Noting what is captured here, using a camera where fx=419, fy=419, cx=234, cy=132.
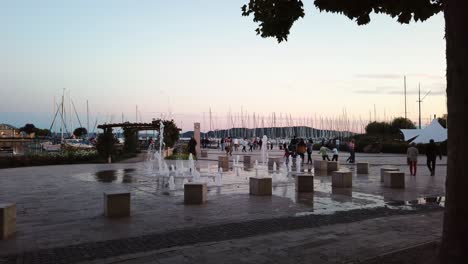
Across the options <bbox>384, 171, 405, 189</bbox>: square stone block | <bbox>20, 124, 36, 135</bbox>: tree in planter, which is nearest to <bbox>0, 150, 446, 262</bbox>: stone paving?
<bbox>384, 171, 405, 189</bbox>: square stone block

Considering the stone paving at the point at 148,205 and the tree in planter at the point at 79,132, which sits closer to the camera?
the stone paving at the point at 148,205

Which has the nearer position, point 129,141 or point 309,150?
point 309,150

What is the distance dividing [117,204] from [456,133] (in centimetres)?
724

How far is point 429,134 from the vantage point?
49312 millimetres

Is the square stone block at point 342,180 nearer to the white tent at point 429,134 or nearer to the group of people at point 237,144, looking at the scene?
the group of people at point 237,144

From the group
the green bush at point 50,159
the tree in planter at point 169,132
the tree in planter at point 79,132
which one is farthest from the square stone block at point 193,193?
the tree in planter at point 79,132

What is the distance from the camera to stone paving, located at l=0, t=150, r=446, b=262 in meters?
8.02

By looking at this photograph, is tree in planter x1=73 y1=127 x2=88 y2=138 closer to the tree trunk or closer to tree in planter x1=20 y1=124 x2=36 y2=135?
tree in planter x1=20 y1=124 x2=36 y2=135

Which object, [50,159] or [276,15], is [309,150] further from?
[276,15]

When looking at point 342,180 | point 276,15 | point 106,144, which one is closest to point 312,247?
point 276,15

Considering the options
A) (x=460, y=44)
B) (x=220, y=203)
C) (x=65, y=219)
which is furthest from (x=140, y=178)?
(x=460, y=44)

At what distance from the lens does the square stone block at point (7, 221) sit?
758 cm

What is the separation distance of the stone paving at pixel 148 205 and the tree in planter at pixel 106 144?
40.2 feet

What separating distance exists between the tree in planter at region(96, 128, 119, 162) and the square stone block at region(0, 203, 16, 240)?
22191 millimetres
